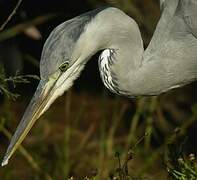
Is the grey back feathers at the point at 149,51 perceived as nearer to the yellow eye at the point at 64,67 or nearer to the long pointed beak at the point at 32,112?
the yellow eye at the point at 64,67

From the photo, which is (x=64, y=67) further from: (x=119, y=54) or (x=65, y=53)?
(x=119, y=54)

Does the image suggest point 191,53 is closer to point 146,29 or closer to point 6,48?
point 146,29

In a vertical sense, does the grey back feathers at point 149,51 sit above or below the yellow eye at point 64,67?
below

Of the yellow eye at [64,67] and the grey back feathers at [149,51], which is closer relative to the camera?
the yellow eye at [64,67]

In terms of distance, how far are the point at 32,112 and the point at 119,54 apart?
0.47 meters

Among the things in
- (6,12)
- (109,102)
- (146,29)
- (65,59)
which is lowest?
(109,102)

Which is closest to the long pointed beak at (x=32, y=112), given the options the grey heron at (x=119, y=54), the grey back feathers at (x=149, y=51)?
the grey heron at (x=119, y=54)

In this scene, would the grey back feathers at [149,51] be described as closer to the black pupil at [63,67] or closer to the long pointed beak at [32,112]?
the black pupil at [63,67]

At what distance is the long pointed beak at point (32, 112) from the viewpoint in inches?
128

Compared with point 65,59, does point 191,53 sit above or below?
below

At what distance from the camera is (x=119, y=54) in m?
3.38

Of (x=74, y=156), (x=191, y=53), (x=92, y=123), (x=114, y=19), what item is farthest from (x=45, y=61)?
(x=92, y=123)

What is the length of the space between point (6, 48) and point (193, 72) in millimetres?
2692

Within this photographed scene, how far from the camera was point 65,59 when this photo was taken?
3211 mm
